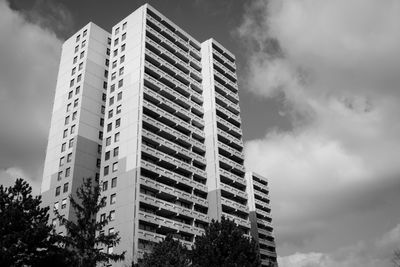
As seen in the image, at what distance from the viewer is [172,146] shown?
71.2 metres

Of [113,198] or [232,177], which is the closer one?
[113,198]

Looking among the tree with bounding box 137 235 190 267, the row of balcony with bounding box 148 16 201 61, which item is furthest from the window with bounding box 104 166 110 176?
the row of balcony with bounding box 148 16 201 61

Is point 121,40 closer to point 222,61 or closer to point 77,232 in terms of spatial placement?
point 222,61

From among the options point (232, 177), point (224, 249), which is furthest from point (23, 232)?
point (232, 177)

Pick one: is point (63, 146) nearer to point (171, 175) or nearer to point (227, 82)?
point (171, 175)

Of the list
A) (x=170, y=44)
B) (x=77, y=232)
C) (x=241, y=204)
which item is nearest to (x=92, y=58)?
(x=170, y=44)

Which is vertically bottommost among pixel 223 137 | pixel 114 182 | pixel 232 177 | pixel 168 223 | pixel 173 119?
pixel 168 223

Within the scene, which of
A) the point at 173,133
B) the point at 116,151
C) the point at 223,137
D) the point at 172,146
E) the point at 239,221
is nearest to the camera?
the point at 116,151

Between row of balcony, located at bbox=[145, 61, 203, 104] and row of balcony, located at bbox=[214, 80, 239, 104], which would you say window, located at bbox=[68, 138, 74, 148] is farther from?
row of balcony, located at bbox=[214, 80, 239, 104]

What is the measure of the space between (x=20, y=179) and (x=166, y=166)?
32.4m

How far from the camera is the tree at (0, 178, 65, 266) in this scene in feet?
116

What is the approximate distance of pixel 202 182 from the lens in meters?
76.0

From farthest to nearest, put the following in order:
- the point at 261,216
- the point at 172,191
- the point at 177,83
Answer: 1. the point at 261,216
2. the point at 177,83
3. the point at 172,191

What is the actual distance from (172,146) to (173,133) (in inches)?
107
